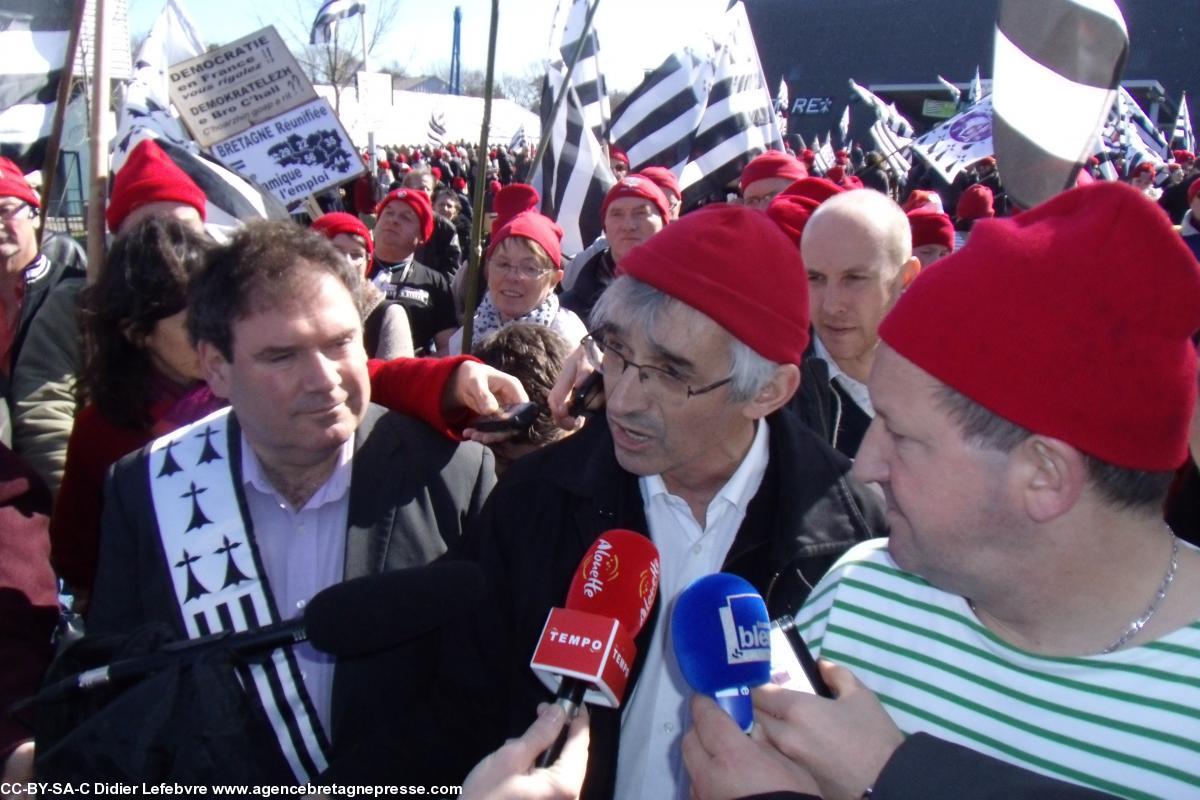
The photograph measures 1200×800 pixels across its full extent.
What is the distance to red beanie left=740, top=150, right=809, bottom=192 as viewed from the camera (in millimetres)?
5504

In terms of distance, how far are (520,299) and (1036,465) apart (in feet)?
10.5

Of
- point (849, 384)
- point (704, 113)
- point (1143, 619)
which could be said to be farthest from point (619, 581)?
point (704, 113)

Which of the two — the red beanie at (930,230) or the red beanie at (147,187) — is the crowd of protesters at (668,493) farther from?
the red beanie at (930,230)

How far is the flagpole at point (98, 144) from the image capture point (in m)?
3.44

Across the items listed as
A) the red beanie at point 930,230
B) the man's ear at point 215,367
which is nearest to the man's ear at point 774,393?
the man's ear at point 215,367

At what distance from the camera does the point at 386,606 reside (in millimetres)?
1350

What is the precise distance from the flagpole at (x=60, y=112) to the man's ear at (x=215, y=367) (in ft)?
6.86

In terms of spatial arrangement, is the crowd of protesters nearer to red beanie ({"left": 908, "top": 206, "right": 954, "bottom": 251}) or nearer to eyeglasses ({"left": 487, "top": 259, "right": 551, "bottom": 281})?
eyeglasses ({"left": 487, "top": 259, "right": 551, "bottom": 281})

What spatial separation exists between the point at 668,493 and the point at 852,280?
53.7 inches

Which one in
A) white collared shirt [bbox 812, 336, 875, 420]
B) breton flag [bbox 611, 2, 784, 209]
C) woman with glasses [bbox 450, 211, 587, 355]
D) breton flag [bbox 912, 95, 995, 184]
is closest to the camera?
white collared shirt [bbox 812, 336, 875, 420]

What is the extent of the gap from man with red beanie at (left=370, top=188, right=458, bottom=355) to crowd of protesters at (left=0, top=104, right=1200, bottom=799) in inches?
80.3

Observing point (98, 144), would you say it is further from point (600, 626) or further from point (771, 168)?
point (771, 168)

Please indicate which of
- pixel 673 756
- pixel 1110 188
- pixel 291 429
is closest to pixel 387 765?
pixel 673 756

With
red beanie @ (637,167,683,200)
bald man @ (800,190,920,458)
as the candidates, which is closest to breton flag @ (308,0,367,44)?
red beanie @ (637,167,683,200)
